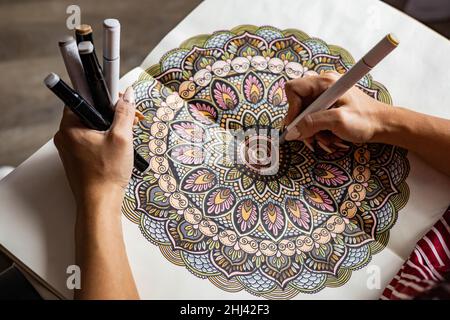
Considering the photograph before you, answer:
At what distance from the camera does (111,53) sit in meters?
0.45

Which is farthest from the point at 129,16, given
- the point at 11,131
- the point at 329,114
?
the point at 329,114

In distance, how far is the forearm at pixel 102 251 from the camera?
466 millimetres

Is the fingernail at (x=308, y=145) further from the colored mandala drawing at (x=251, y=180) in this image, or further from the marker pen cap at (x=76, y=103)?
the marker pen cap at (x=76, y=103)

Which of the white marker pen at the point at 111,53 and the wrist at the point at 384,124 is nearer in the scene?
the white marker pen at the point at 111,53

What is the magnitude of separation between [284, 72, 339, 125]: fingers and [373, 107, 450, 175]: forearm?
7 cm

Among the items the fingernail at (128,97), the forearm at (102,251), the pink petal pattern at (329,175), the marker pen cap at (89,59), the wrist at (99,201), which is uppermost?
the marker pen cap at (89,59)

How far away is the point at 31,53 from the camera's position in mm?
1020

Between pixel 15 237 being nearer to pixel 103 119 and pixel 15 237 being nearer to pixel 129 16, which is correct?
pixel 103 119

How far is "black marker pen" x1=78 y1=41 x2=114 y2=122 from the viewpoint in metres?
0.43

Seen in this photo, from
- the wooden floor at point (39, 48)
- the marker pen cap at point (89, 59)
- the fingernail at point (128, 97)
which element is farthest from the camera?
the wooden floor at point (39, 48)

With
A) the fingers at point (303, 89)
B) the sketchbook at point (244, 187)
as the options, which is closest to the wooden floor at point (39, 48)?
the sketchbook at point (244, 187)

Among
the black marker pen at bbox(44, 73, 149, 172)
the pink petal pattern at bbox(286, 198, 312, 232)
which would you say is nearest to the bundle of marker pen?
the black marker pen at bbox(44, 73, 149, 172)

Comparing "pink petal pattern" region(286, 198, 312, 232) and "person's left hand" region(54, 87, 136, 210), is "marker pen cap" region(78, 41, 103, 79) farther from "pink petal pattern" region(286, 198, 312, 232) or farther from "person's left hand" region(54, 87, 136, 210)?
"pink petal pattern" region(286, 198, 312, 232)
